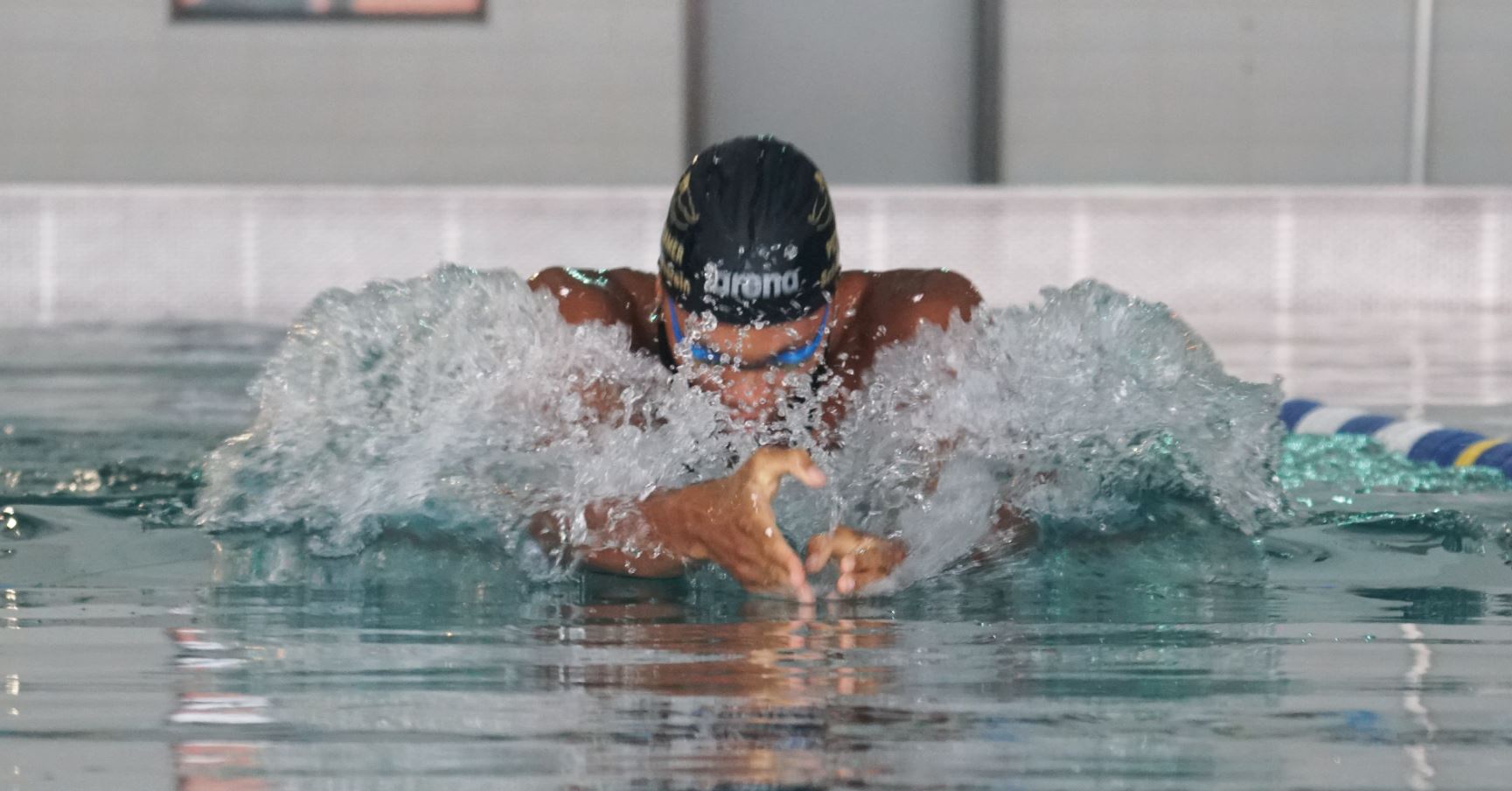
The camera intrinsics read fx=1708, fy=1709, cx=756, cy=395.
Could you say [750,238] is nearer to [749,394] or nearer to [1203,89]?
[749,394]

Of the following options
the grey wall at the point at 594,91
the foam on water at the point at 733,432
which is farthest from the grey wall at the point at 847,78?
the foam on water at the point at 733,432

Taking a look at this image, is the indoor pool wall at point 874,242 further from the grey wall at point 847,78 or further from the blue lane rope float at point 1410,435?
the blue lane rope float at point 1410,435

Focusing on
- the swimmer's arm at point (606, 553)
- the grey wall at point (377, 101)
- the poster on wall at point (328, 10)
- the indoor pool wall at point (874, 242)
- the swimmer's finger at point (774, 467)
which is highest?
the poster on wall at point (328, 10)

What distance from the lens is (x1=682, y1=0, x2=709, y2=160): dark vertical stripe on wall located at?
10375mm

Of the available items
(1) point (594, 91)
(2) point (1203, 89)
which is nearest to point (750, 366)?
(1) point (594, 91)

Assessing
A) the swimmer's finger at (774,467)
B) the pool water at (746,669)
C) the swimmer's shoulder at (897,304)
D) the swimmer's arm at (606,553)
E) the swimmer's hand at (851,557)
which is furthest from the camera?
the swimmer's shoulder at (897,304)

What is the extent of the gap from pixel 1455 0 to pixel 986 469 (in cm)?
871

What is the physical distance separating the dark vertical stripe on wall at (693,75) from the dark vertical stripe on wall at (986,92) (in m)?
1.70

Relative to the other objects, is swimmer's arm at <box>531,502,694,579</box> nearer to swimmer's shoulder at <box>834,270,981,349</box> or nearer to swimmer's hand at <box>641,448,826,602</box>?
swimmer's hand at <box>641,448,826,602</box>

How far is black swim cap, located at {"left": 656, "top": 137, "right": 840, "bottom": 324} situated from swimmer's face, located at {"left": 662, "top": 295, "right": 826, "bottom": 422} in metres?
0.02

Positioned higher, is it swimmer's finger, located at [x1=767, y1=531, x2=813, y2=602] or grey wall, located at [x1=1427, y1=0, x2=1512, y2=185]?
grey wall, located at [x1=1427, y1=0, x2=1512, y2=185]

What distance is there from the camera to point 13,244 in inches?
360

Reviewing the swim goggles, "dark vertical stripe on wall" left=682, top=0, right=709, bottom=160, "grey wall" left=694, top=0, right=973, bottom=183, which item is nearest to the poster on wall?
"dark vertical stripe on wall" left=682, top=0, right=709, bottom=160

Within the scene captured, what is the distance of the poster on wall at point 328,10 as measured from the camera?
33.9ft
